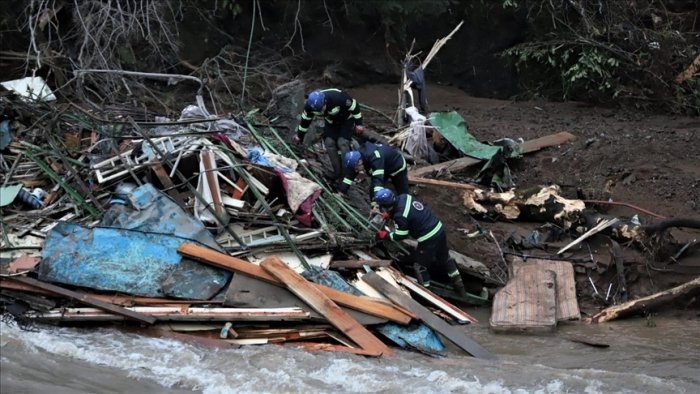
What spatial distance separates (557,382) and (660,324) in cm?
237

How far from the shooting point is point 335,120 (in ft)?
34.8

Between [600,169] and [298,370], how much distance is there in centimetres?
717

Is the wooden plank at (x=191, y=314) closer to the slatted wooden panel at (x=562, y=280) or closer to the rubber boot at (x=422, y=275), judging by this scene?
the rubber boot at (x=422, y=275)

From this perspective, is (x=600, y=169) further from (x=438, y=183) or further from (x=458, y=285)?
(x=458, y=285)

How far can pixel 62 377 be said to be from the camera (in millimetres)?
6227

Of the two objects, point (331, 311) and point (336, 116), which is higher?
point (336, 116)

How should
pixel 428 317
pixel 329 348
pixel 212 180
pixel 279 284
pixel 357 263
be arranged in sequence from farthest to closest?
1. pixel 212 180
2. pixel 357 263
3. pixel 428 317
4. pixel 279 284
5. pixel 329 348

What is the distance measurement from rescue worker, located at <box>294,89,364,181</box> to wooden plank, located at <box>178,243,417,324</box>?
2.84 meters

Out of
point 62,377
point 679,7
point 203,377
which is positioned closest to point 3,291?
point 62,377

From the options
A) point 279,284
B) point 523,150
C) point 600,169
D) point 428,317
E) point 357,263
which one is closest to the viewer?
point 279,284

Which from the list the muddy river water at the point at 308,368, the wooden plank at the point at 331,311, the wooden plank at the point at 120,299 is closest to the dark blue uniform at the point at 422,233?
the muddy river water at the point at 308,368

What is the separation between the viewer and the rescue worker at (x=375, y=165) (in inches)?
376

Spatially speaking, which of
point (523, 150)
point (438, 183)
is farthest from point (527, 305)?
point (523, 150)

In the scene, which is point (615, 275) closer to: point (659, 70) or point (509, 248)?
point (509, 248)
